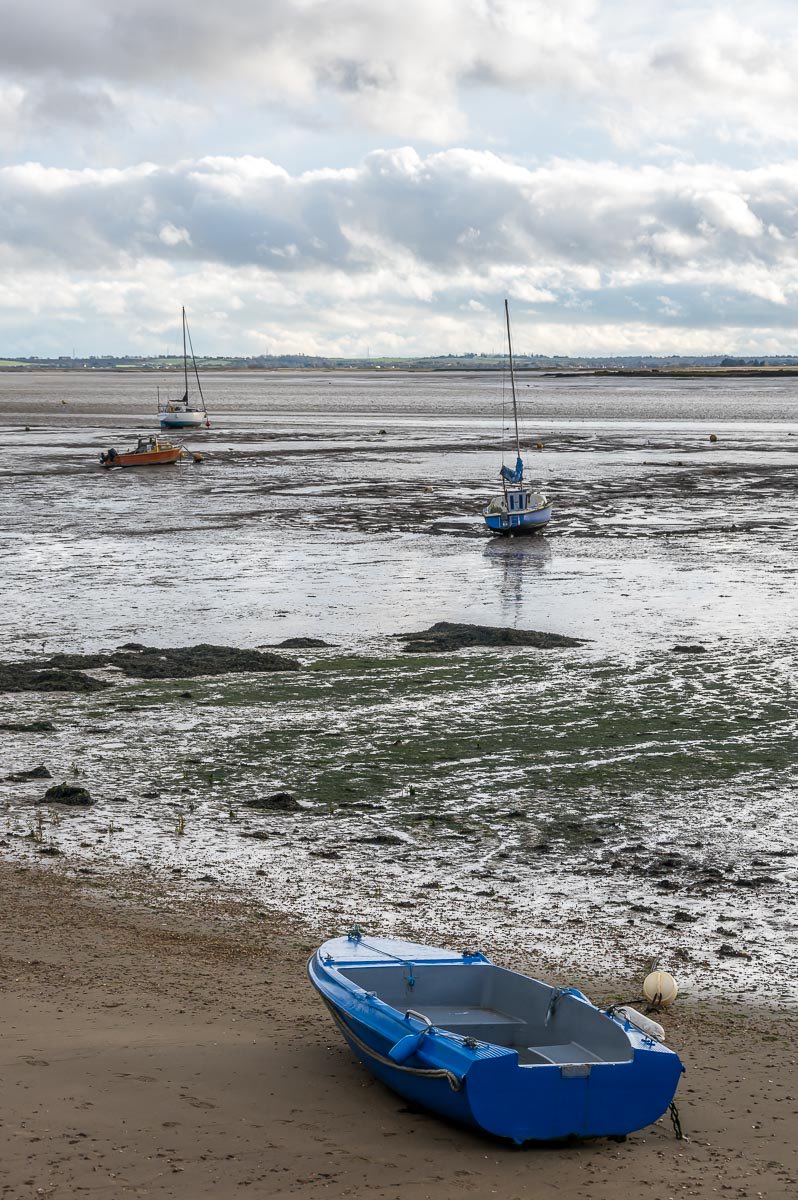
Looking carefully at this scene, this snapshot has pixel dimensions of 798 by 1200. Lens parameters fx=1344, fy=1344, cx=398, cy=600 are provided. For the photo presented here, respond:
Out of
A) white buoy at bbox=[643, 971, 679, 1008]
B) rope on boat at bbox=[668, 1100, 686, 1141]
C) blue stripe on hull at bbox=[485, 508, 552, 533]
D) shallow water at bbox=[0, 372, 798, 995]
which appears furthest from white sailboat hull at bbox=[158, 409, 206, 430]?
rope on boat at bbox=[668, 1100, 686, 1141]

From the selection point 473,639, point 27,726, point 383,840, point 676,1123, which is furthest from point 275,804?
point 473,639

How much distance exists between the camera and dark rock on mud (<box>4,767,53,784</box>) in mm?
16156

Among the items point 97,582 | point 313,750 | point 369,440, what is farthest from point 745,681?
point 369,440

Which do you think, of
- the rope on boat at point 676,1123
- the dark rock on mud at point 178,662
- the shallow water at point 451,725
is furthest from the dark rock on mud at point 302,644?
the rope on boat at point 676,1123

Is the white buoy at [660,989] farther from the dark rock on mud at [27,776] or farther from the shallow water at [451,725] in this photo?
the dark rock on mud at [27,776]

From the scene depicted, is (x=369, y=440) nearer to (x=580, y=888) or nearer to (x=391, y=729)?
(x=391, y=729)

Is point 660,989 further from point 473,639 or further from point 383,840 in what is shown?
point 473,639

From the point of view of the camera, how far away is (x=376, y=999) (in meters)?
9.01

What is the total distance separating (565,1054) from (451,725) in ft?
32.1

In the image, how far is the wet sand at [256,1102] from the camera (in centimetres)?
771

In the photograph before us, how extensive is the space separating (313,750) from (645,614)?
1098cm

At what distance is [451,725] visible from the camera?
18.6m

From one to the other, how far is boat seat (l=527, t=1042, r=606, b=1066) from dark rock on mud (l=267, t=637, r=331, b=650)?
1465 centimetres

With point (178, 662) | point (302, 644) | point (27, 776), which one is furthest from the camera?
point (302, 644)
